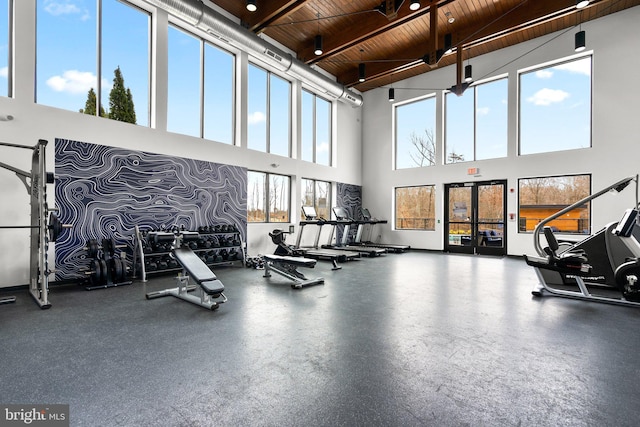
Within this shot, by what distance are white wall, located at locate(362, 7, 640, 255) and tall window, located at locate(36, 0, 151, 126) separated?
26.0 feet

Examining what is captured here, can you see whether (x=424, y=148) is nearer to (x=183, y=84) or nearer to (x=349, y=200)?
(x=349, y=200)

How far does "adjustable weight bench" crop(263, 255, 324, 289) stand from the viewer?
5.05m

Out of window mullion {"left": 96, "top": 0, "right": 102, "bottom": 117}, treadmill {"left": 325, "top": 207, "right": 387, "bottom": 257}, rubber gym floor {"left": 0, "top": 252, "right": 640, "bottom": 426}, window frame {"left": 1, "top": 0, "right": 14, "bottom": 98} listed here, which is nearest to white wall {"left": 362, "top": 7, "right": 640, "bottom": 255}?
treadmill {"left": 325, "top": 207, "right": 387, "bottom": 257}

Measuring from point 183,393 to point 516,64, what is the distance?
10582 mm

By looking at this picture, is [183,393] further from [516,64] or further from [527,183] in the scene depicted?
[516,64]

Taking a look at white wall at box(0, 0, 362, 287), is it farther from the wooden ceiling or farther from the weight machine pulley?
the wooden ceiling

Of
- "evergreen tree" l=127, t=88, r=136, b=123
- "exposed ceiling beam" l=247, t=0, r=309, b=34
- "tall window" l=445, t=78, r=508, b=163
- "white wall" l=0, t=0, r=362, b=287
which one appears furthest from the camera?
"tall window" l=445, t=78, r=508, b=163

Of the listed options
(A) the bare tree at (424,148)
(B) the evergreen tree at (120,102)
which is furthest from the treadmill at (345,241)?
(B) the evergreen tree at (120,102)

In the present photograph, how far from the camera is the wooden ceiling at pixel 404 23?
668cm

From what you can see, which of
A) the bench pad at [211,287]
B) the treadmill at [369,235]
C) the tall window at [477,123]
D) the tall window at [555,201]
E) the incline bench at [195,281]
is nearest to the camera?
the bench pad at [211,287]

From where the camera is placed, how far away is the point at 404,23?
7.22 metres

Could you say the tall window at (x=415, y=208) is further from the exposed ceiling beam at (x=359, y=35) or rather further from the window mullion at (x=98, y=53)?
the window mullion at (x=98, y=53)

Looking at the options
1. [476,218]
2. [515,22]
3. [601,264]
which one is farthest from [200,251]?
[515,22]

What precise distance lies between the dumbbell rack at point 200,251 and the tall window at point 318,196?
10.9ft
